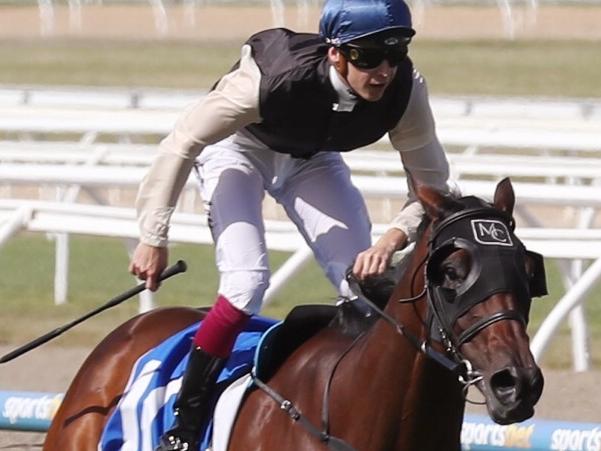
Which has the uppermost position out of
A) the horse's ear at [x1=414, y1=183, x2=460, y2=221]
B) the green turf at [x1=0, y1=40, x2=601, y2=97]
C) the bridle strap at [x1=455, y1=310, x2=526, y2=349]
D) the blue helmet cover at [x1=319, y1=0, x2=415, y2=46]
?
the blue helmet cover at [x1=319, y1=0, x2=415, y2=46]

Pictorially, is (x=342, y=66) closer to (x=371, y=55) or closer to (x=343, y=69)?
(x=343, y=69)

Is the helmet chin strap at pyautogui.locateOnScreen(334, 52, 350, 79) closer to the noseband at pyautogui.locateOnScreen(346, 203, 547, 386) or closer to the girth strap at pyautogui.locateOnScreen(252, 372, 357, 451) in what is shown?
the noseband at pyautogui.locateOnScreen(346, 203, 547, 386)

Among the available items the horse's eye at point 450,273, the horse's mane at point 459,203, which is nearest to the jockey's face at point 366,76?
the horse's mane at point 459,203

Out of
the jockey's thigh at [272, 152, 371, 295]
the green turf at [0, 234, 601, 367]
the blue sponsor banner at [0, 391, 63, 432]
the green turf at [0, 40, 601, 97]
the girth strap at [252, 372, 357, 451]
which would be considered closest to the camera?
the girth strap at [252, 372, 357, 451]

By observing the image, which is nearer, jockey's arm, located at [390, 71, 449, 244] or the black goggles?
the black goggles

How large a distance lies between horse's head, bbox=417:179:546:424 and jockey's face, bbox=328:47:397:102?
1.71ft

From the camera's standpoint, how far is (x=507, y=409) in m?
3.20

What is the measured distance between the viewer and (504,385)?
127 inches

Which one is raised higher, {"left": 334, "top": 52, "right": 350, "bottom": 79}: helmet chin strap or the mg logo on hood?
{"left": 334, "top": 52, "right": 350, "bottom": 79}: helmet chin strap

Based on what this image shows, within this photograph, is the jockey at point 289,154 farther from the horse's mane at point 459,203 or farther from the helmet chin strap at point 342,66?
the horse's mane at point 459,203

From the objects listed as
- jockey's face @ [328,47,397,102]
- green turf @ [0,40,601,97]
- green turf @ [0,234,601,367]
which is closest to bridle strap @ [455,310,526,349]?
jockey's face @ [328,47,397,102]

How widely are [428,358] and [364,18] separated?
0.84 meters

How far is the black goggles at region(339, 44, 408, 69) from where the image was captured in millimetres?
3881

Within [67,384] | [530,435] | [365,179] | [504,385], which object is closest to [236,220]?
[504,385]
